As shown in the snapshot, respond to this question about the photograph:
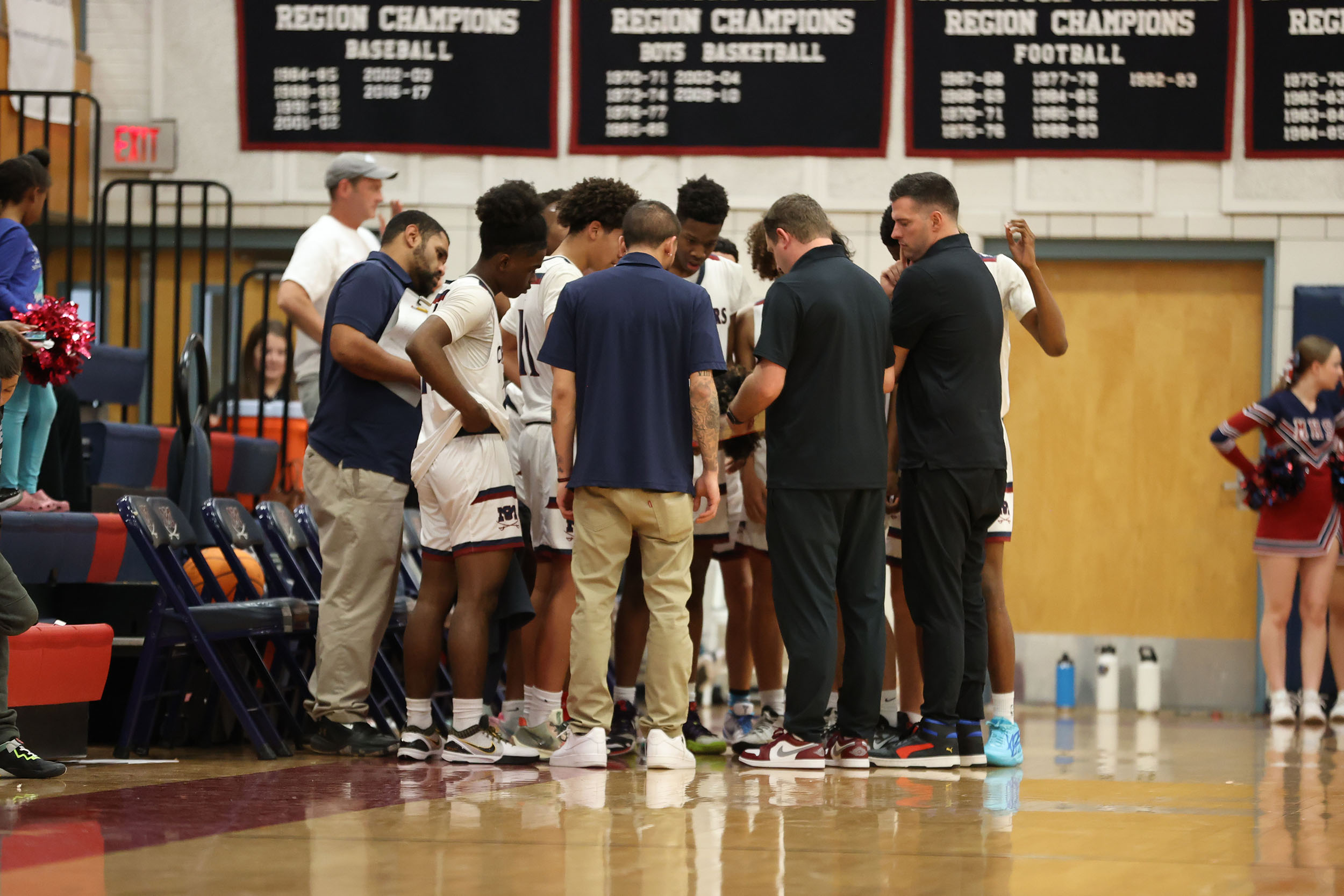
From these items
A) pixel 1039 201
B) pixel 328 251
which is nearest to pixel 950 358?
pixel 328 251

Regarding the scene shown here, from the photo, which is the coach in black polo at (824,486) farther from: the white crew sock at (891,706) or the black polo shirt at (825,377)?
the white crew sock at (891,706)

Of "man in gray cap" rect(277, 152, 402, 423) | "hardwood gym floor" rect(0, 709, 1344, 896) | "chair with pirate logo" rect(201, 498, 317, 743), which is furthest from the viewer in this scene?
"man in gray cap" rect(277, 152, 402, 423)

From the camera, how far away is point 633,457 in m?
4.67

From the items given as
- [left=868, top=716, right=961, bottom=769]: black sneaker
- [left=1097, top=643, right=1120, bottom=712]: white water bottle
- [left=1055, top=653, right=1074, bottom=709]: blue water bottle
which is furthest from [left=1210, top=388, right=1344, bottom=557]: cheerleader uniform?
[left=868, top=716, right=961, bottom=769]: black sneaker

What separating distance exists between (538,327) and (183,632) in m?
1.50

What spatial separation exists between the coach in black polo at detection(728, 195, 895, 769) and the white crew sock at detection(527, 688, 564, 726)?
65cm

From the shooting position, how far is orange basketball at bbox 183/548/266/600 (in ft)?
19.2

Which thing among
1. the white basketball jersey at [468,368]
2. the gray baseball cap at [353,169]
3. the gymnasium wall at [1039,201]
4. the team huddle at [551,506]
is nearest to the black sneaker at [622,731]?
the team huddle at [551,506]

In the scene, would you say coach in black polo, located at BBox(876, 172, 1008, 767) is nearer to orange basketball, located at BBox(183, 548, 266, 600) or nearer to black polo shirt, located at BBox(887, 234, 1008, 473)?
black polo shirt, located at BBox(887, 234, 1008, 473)

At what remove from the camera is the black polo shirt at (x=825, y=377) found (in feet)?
15.6

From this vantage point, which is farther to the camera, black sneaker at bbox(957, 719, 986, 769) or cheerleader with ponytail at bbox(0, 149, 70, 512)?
cheerleader with ponytail at bbox(0, 149, 70, 512)

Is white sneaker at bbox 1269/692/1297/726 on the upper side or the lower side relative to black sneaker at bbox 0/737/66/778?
lower

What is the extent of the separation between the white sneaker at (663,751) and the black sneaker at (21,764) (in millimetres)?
1635

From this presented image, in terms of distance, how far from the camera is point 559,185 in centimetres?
902
